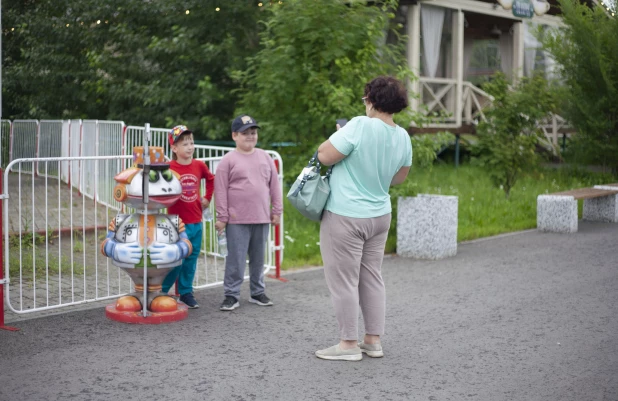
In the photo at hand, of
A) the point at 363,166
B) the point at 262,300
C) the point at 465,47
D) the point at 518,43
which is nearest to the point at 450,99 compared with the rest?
the point at 518,43

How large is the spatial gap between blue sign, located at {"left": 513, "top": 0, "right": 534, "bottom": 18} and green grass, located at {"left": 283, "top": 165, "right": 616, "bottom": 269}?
15.9ft

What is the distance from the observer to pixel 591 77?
15461 mm

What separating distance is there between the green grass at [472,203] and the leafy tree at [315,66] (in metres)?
1.17

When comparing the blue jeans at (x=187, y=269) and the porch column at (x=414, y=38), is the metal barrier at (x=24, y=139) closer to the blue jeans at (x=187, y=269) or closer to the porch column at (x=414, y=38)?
the porch column at (x=414, y=38)

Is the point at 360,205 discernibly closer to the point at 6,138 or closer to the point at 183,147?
the point at 183,147

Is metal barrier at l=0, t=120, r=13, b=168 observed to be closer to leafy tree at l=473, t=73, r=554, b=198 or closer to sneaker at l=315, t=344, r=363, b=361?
leafy tree at l=473, t=73, r=554, b=198

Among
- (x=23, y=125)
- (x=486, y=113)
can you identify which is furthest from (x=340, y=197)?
(x=23, y=125)

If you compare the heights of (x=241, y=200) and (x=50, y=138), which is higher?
(x=50, y=138)

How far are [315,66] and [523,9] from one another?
1251cm

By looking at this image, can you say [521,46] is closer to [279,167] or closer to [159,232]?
[279,167]

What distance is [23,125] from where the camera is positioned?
16125mm

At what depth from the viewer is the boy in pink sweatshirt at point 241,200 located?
22.6 feet

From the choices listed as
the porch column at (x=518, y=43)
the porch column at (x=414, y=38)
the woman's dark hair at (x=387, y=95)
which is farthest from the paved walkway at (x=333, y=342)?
the porch column at (x=518, y=43)

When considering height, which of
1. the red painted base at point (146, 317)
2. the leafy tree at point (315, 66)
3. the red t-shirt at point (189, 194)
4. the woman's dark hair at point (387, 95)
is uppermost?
the leafy tree at point (315, 66)
